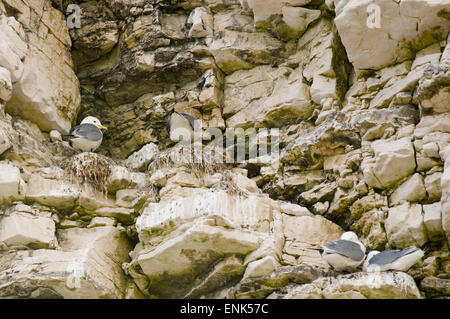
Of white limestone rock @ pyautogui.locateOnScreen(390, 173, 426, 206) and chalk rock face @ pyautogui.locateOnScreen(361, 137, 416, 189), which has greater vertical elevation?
chalk rock face @ pyautogui.locateOnScreen(361, 137, 416, 189)

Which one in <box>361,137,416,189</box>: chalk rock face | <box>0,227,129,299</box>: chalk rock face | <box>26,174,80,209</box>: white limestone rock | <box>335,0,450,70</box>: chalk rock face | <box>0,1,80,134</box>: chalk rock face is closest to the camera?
<box>0,227,129,299</box>: chalk rock face

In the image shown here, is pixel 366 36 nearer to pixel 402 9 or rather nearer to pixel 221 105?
pixel 402 9

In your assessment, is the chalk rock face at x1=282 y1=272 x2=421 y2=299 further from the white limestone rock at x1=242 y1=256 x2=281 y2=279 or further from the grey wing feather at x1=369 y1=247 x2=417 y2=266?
the white limestone rock at x1=242 y1=256 x2=281 y2=279

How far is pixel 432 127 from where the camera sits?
10047mm

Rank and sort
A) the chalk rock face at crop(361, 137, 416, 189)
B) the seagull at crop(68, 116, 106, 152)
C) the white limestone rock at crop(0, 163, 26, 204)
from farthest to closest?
the seagull at crop(68, 116, 106, 152)
the white limestone rock at crop(0, 163, 26, 204)
the chalk rock face at crop(361, 137, 416, 189)

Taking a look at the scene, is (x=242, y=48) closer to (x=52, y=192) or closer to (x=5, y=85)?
(x=5, y=85)

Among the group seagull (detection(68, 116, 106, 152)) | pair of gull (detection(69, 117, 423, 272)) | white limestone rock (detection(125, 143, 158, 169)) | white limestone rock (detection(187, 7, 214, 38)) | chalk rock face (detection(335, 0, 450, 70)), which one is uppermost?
white limestone rock (detection(187, 7, 214, 38))

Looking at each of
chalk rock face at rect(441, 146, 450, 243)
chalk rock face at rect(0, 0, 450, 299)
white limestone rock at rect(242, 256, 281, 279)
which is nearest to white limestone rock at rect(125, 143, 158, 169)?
chalk rock face at rect(0, 0, 450, 299)

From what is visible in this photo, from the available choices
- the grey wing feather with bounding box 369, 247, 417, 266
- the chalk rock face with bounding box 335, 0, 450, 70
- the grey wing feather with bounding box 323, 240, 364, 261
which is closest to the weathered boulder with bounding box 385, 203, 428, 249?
the grey wing feather with bounding box 369, 247, 417, 266

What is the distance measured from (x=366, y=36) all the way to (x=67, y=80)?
217 inches

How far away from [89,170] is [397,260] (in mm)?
4967

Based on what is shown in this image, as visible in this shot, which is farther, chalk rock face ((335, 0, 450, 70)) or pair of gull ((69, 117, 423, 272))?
chalk rock face ((335, 0, 450, 70))

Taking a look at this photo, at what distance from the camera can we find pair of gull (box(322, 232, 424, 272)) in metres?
8.78
